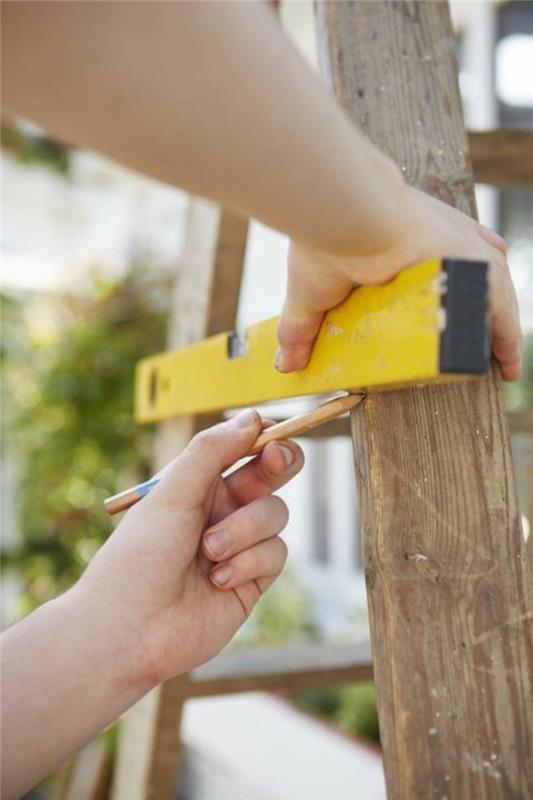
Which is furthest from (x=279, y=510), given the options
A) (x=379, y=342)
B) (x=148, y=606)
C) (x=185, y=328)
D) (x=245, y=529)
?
(x=185, y=328)

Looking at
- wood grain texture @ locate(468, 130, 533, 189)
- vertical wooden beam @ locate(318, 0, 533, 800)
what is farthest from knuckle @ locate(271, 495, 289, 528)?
wood grain texture @ locate(468, 130, 533, 189)

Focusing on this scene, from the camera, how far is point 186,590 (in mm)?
833

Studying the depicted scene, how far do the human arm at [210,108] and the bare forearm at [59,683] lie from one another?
0.38 metres

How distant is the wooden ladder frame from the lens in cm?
69

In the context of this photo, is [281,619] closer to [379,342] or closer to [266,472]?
[266,472]

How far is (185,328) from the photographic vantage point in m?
1.58

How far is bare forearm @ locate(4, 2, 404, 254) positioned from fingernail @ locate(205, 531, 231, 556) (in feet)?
1.17

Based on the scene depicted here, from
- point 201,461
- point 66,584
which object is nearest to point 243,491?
point 201,461

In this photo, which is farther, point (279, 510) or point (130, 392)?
point (130, 392)

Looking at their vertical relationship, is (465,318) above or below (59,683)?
above

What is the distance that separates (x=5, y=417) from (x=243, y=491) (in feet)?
8.14

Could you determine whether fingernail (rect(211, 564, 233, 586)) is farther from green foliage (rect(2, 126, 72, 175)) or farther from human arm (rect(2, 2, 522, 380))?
green foliage (rect(2, 126, 72, 175))

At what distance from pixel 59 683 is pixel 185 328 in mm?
904

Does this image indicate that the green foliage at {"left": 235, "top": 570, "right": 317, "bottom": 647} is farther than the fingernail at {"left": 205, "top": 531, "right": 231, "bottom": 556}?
Yes
